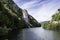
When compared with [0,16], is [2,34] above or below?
below

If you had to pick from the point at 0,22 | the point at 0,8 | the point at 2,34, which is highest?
the point at 0,8

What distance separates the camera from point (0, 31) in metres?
87.1

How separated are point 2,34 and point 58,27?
327 feet

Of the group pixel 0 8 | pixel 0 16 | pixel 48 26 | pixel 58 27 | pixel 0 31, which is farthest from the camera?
pixel 48 26

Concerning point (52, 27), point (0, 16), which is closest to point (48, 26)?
point (52, 27)

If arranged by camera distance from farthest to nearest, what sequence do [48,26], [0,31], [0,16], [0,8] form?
[48,26] → [0,8] → [0,16] → [0,31]

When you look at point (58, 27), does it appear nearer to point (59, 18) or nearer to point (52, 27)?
point (52, 27)

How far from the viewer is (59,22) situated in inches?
7264

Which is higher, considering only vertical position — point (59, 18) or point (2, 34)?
point (59, 18)

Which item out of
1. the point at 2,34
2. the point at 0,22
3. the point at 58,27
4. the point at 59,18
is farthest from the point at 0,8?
the point at 59,18

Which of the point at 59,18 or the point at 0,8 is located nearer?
the point at 0,8

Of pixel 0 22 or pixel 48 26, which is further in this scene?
pixel 48 26

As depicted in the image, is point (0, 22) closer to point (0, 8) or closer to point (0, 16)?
point (0, 16)

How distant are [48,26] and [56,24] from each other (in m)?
11.9
